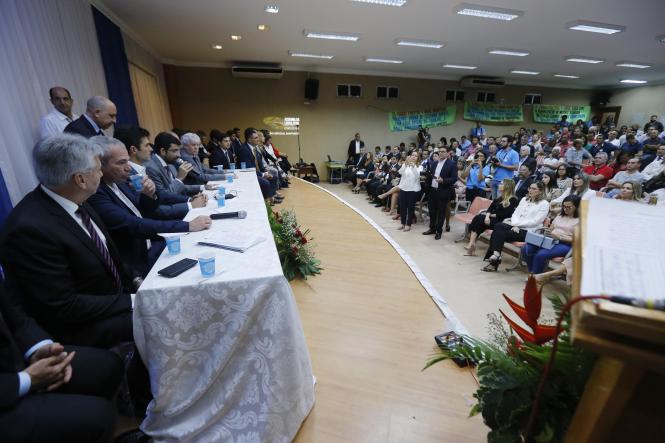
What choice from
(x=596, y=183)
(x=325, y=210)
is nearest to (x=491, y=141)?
(x=596, y=183)

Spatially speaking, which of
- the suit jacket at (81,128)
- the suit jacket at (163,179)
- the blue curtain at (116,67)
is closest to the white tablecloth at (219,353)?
the suit jacket at (163,179)

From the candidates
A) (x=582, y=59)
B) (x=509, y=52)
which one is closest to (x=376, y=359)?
(x=509, y=52)

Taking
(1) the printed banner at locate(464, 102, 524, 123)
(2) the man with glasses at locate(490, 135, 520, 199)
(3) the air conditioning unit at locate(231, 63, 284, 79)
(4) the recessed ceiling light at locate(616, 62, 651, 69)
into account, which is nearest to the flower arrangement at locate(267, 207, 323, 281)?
(2) the man with glasses at locate(490, 135, 520, 199)

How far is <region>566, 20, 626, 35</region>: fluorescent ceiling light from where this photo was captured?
4.89 meters

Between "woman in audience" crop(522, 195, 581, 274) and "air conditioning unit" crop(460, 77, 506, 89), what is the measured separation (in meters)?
8.60

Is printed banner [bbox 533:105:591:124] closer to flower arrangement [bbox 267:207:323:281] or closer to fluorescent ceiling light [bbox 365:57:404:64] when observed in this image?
fluorescent ceiling light [bbox 365:57:404:64]

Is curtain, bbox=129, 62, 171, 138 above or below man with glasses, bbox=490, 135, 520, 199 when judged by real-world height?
above

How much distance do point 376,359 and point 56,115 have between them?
3.61m

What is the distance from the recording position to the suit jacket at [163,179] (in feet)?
7.95

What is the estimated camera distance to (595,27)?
5.08m

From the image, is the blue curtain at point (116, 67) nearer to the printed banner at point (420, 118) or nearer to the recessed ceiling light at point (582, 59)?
the printed banner at point (420, 118)

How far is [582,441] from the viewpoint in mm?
627

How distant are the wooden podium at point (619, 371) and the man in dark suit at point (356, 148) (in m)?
9.40

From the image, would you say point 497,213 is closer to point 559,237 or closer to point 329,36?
point 559,237
